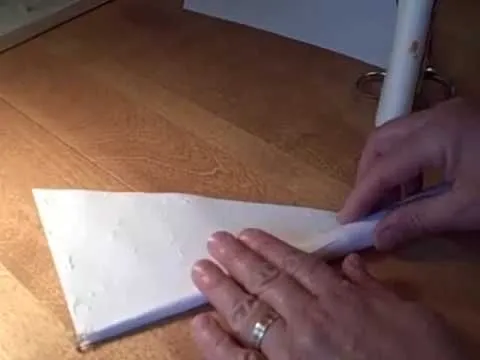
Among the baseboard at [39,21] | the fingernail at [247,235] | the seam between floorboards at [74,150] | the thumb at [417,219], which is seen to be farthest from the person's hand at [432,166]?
the baseboard at [39,21]

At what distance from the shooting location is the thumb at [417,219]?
0.74 m

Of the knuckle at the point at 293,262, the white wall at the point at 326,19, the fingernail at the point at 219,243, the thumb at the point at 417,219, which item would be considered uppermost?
the white wall at the point at 326,19

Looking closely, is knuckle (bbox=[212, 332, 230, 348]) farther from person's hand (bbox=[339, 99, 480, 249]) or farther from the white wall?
the white wall

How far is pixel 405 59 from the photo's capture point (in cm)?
86

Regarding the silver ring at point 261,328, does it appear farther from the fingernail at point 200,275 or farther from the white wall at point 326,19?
the white wall at point 326,19

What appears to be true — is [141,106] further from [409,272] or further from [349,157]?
[409,272]

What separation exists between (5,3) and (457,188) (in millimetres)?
634

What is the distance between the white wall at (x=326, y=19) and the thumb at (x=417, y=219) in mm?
300

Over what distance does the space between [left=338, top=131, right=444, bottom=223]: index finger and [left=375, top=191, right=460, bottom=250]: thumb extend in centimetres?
2

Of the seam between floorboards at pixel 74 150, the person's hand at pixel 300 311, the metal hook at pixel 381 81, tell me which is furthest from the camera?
the metal hook at pixel 381 81

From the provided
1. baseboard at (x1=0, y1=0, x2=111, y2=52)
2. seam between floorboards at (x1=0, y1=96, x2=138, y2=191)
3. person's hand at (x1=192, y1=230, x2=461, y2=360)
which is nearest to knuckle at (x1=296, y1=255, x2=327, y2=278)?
person's hand at (x1=192, y1=230, x2=461, y2=360)

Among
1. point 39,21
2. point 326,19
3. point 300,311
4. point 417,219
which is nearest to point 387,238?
point 417,219

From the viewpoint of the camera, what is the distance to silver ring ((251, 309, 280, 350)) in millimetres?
643

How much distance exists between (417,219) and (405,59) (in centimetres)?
19
